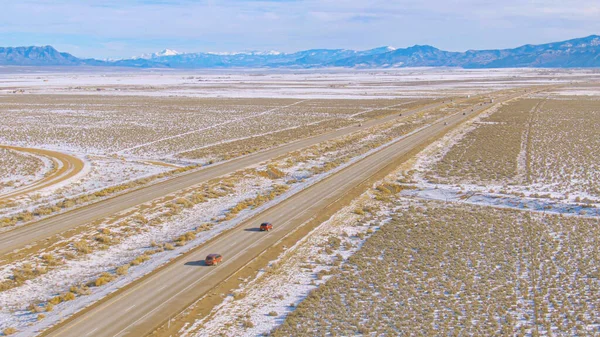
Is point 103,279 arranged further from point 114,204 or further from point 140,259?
point 114,204

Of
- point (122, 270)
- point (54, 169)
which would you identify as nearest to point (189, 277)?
point (122, 270)

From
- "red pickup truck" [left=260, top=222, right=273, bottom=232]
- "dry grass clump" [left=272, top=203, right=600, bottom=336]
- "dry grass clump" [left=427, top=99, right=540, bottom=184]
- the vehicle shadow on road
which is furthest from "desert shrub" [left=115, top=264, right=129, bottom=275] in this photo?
"dry grass clump" [left=427, top=99, right=540, bottom=184]

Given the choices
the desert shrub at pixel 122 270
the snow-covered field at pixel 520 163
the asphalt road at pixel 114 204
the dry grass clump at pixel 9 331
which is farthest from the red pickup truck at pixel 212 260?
the snow-covered field at pixel 520 163

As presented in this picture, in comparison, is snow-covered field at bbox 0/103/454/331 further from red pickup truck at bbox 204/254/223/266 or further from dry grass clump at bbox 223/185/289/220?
red pickup truck at bbox 204/254/223/266


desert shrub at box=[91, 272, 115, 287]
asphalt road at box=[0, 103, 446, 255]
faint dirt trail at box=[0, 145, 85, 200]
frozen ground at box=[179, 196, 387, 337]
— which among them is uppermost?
faint dirt trail at box=[0, 145, 85, 200]

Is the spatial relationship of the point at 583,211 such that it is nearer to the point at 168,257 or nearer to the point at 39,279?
the point at 168,257

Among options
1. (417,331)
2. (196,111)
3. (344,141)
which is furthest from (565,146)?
(196,111)
